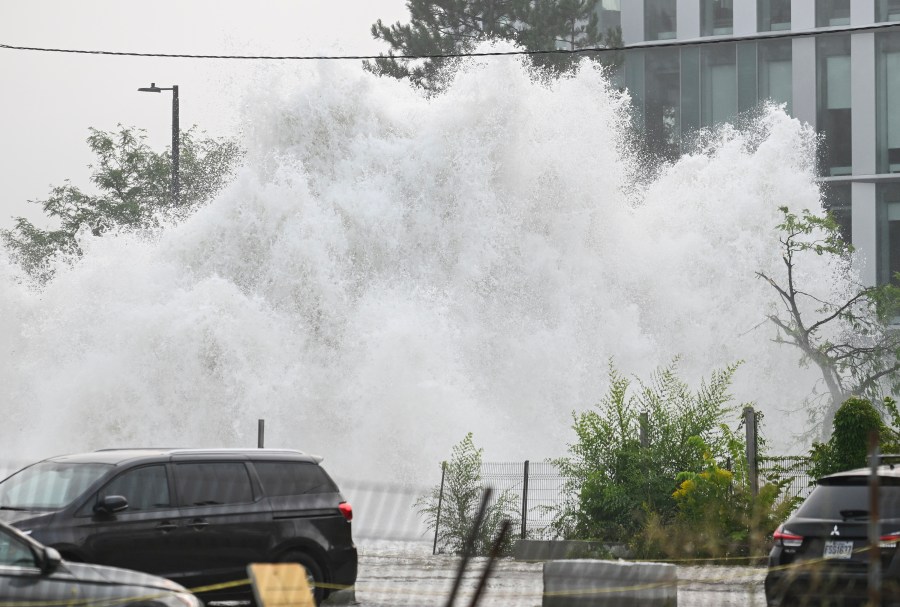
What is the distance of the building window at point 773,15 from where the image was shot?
149 ft

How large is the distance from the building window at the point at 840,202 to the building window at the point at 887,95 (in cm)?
141

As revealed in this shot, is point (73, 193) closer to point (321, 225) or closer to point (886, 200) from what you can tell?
point (321, 225)

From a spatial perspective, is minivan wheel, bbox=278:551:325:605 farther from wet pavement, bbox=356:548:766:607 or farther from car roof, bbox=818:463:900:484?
car roof, bbox=818:463:900:484

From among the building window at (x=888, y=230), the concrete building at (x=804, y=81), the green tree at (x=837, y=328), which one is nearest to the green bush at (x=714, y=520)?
the green tree at (x=837, y=328)

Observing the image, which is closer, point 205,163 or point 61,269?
point 61,269

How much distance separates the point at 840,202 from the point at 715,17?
802 centimetres

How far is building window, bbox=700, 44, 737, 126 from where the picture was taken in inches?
1800

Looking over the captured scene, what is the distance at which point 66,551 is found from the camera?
419 inches

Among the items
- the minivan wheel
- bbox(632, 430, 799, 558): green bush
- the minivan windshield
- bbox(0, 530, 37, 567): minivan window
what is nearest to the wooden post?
bbox(632, 430, 799, 558): green bush

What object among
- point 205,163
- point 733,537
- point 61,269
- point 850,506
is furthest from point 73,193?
point 850,506

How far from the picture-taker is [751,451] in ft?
57.0

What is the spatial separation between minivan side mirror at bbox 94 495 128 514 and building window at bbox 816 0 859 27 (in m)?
38.2

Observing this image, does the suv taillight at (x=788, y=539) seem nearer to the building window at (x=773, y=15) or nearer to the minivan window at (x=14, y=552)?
the minivan window at (x=14, y=552)

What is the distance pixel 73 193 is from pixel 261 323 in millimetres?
24701
